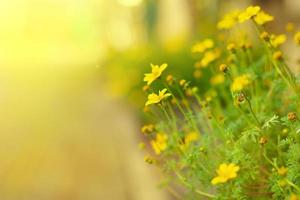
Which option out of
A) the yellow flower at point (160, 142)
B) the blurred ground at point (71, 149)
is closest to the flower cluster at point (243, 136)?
the yellow flower at point (160, 142)

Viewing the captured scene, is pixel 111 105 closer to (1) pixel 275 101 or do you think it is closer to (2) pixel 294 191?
(1) pixel 275 101

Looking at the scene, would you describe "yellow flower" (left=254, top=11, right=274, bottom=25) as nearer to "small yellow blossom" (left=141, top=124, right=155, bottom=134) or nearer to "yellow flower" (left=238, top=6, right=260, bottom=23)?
"yellow flower" (left=238, top=6, right=260, bottom=23)

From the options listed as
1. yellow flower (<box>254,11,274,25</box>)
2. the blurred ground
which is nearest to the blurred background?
the blurred ground

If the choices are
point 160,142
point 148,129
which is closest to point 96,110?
point 160,142

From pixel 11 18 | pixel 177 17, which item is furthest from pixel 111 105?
pixel 11 18

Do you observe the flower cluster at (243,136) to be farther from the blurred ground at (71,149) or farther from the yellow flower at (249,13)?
the blurred ground at (71,149)

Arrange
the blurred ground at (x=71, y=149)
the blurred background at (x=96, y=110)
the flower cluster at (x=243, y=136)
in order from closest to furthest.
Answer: the flower cluster at (x=243, y=136)
the blurred ground at (x=71, y=149)
the blurred background at (x=96, y=110)

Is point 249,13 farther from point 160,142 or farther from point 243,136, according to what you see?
point 160,142
